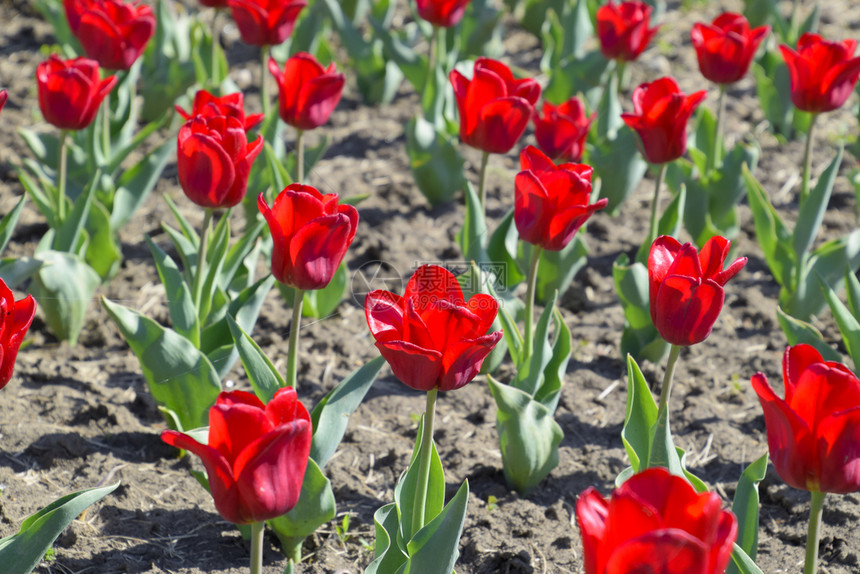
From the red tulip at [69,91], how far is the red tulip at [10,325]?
1.09 meters

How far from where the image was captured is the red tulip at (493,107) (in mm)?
2438

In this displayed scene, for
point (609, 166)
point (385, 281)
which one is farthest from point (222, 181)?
point (609, 166)

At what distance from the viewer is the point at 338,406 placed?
195 cm

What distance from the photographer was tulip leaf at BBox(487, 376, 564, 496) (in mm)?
2121

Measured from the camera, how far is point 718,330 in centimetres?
315

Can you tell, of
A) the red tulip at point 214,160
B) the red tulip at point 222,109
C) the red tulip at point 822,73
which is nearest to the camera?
the red tulip at point 214,160

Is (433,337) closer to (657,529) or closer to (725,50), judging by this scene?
(657,529)

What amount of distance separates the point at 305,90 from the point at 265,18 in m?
0.61

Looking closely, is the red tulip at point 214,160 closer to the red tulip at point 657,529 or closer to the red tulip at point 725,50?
the red tulip at point 657,529

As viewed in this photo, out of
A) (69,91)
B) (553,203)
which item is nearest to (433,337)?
(553,203)

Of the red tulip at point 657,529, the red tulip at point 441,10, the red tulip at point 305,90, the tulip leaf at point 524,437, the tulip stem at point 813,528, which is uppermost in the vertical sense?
the red tulip at point 657,529

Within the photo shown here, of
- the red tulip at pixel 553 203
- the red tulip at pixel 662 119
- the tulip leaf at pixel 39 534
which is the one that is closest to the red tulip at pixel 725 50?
the red tulip at pixel 662 119

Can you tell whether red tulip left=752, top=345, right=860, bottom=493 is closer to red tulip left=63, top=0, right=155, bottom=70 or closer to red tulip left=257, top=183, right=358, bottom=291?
red tulip left=257, top=183, right=358, bottom=291

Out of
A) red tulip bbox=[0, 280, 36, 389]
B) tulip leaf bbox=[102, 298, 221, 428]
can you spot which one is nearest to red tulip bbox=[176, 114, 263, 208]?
tulip leaf bbox=[102, 298, 221, 428]
